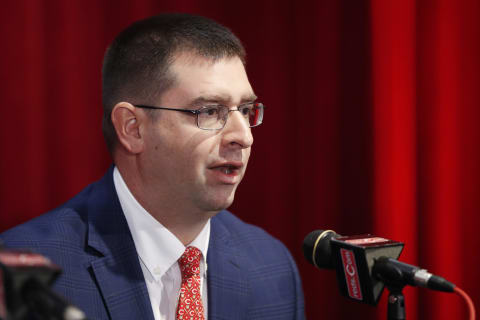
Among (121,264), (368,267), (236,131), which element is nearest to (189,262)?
(121,264)

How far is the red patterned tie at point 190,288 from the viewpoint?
1.48 meters

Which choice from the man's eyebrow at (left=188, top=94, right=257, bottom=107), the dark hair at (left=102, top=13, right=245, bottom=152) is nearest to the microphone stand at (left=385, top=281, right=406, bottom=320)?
the man's eyebrow at (left=188, top=94, right=257, bottom=107)

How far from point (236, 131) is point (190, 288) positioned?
0.45 metres

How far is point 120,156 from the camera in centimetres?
162

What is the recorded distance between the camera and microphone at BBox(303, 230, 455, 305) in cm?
103

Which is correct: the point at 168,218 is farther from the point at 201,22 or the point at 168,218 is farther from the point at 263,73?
the point at 263,73

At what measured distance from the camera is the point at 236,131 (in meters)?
1.51

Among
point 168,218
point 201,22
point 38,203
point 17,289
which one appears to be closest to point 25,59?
point 38,203

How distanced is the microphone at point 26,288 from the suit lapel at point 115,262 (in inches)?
27.6

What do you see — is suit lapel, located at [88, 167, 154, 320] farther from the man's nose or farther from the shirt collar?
the man's nose

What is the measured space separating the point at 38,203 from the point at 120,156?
0.47 meters

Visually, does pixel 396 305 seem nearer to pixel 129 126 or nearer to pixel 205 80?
pixel 205 80

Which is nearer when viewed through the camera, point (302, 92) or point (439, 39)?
point (439, 39)

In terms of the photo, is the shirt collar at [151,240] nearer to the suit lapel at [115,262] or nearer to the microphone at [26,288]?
the suit lapel at [115,262]
